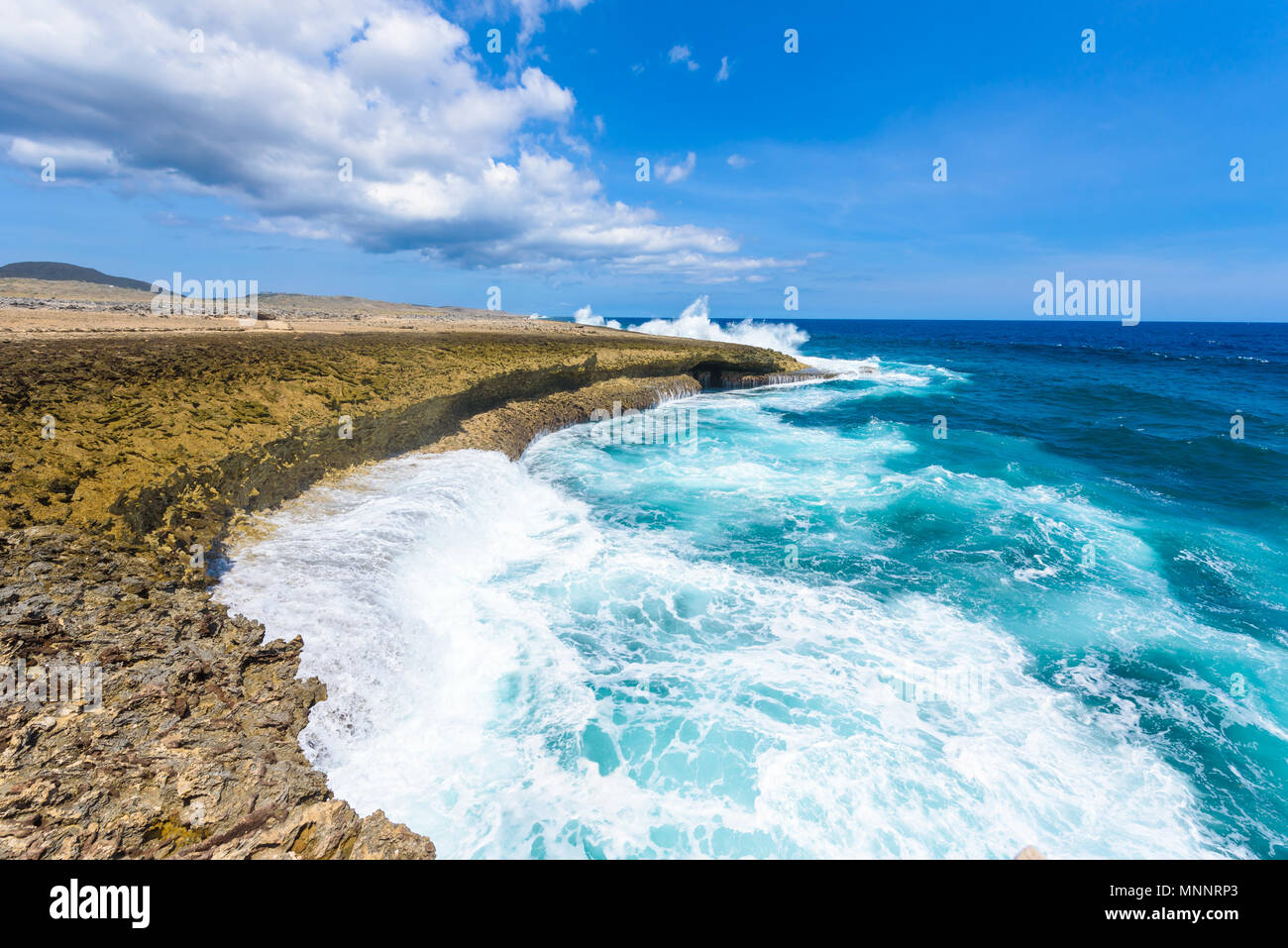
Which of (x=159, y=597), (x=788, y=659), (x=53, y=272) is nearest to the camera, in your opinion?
(x=159, y=597)

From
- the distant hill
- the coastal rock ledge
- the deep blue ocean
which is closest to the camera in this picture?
the coastal rock ledge

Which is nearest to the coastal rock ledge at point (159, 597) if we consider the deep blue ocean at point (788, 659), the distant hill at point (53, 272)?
the deep blue ocean at point (788, 659)

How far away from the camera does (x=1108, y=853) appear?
6539 mm

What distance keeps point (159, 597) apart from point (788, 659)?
10600 millimetres

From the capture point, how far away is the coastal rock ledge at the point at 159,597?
4.41 m

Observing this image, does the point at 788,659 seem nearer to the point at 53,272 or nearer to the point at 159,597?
the point at 159,597

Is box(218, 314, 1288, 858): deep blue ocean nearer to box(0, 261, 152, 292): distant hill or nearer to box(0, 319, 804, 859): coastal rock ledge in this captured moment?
box(0, 319, 804, 859): coastal rock ledge

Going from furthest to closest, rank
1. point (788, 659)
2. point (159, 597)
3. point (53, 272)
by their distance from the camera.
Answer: point (53, 272) < point (788, 659) < point (159, 597)

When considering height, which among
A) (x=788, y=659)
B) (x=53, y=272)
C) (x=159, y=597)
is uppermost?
(x=53, y=272)

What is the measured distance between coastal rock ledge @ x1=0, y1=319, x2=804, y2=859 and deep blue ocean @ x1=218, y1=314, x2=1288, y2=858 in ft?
3.52

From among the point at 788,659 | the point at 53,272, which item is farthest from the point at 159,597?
the point at 53,272

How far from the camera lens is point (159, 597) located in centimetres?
727

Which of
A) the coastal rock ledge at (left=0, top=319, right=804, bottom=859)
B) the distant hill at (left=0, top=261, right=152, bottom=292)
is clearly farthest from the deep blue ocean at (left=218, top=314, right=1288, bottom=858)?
the distant hill at (left=0, top=261, right=152, bottom=292)

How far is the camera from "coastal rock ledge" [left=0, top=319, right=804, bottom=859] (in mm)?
4406
